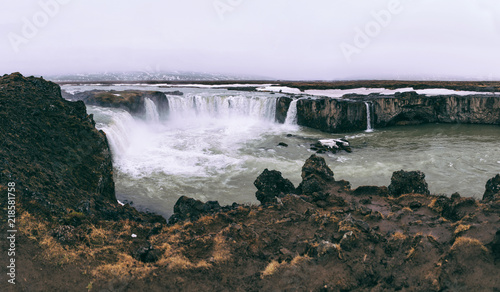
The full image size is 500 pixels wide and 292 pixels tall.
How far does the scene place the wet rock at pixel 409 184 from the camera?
12.0 meters

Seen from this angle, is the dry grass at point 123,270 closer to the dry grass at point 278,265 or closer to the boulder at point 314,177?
the dry grass at point 278,265

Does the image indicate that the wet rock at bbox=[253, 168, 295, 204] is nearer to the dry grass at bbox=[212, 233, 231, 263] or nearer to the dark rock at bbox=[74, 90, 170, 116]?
the dry grass at bbox=[212, 233, 231, 263]

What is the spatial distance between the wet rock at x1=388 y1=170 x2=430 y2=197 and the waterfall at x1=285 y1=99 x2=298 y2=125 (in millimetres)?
29917

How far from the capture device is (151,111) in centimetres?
4066

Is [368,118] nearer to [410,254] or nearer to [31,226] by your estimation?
[410,254]

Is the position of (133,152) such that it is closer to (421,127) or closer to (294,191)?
(294,191)

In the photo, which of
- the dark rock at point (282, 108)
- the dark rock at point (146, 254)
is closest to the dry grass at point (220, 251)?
the dark rock at point (146, 254)

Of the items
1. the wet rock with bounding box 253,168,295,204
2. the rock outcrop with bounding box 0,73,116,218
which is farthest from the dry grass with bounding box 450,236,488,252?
the rock outcrop with bounding box 0,73,116,218

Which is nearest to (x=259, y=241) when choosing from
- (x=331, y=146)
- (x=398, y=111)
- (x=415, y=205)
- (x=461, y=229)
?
(x=461, y=229)

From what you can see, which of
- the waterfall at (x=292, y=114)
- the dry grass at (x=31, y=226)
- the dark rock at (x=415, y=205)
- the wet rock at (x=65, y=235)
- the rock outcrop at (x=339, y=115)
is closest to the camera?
the dry grass at (x=31, y=226)

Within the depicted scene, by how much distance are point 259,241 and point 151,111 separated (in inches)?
1453

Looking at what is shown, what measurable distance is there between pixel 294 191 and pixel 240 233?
17.9 ft

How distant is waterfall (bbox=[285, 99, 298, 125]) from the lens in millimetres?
41469

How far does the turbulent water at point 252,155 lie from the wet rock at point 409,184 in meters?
5.57
